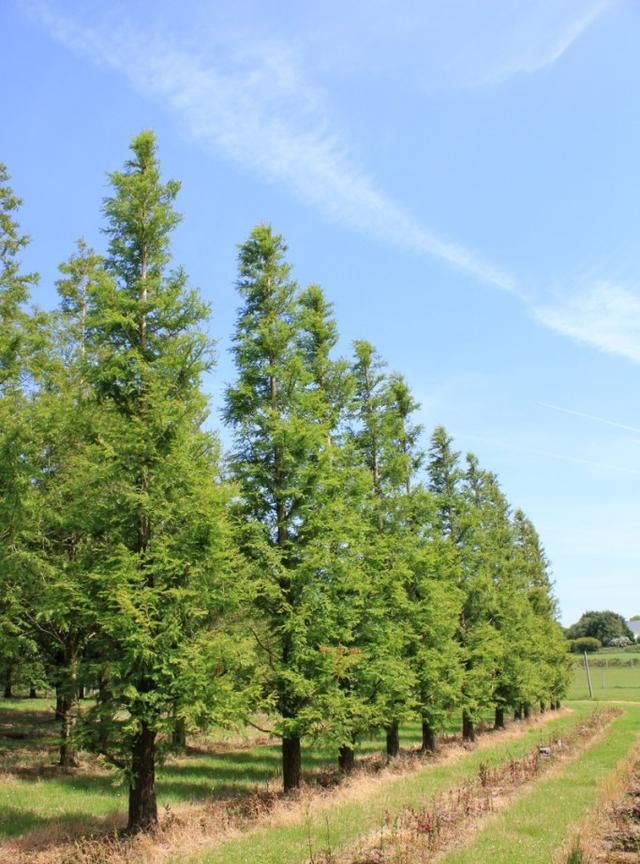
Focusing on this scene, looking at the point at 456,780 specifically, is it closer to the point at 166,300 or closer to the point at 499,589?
the point at 166,300

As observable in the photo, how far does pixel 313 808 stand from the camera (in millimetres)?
15242

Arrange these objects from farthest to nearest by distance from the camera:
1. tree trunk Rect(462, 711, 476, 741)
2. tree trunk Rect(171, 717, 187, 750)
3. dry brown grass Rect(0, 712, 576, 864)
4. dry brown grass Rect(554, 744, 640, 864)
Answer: tree trunk Rect(462, 711, 476, 741), tree trunk Rect(171, 717, 187, 750), dry brown grass Rect(0, 712, 576, 864), dry brown grass Rect(554, 744, 640, 864)

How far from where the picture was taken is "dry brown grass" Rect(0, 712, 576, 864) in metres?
11.5

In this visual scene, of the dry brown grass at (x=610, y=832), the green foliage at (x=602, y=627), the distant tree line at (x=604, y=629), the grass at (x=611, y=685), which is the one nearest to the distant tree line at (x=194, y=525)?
the dry brown grass at (x=610, y=832)

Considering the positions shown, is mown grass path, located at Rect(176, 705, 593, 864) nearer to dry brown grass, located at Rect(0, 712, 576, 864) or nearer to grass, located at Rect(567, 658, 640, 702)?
dry brown grass, located at Rect(0, 712, 576, 864)

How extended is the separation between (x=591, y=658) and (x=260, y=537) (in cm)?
13129

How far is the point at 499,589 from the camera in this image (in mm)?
40781

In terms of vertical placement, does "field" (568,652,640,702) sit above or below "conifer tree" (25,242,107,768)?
below

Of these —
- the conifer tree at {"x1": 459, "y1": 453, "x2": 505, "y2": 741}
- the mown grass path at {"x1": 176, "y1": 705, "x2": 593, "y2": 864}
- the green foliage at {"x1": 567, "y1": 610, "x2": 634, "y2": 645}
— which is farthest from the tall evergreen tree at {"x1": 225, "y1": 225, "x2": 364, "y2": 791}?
the green foliage at {"x1": 567, "y1": 610, "x2": 634, "y2": 645}

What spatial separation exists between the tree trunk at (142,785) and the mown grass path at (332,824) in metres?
1.84

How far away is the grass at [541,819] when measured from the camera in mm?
10469

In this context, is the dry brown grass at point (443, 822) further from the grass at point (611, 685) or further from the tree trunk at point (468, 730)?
the grass at point (611, 685)

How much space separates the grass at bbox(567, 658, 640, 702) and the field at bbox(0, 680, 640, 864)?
167 feet

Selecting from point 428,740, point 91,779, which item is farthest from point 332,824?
point 428,740
